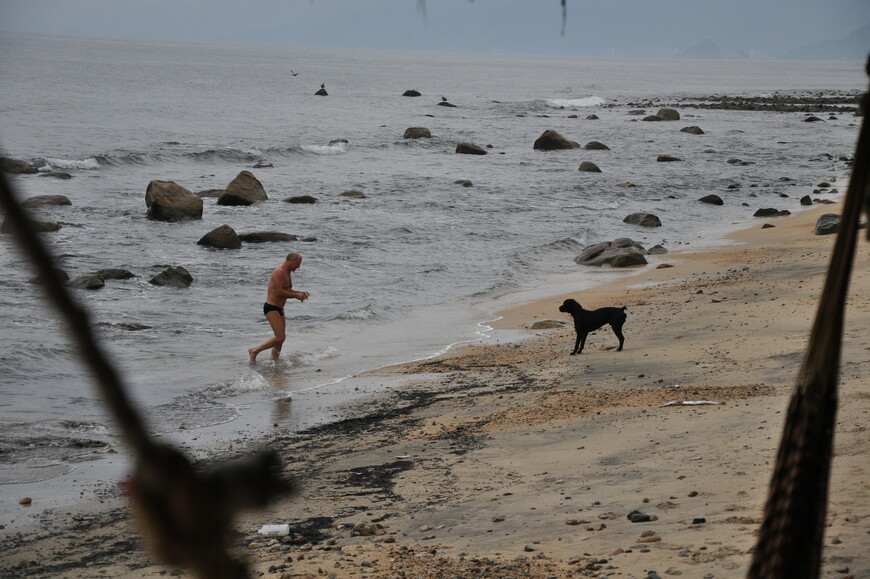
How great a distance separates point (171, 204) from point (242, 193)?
12.8ft

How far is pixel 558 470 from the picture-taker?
813cm

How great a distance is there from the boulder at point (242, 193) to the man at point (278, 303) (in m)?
17.1

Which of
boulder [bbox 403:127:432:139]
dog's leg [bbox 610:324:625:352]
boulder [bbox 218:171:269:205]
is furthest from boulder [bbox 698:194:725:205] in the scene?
boulder [bbox 403:127:432:139]

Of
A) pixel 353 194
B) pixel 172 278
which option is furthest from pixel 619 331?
pixel 353 194

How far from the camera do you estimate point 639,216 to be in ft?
95.4

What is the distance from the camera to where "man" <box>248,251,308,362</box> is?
14797 millimetres

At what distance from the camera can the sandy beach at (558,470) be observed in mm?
6035

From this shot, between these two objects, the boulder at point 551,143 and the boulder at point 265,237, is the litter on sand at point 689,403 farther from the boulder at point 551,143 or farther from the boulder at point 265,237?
the boulder at point 551,143

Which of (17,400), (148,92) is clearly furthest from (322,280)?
(148,92)

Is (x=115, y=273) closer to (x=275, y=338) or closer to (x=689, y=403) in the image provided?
(x=275, y=338)

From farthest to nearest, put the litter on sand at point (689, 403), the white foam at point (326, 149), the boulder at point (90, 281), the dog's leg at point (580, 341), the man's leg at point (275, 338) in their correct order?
the white foam at point (326, 149), the boulder at point (90, 281), the man's leg at point (275, 338), the dog's leg at point (580, 341), the litter on sand at point (689, 403)

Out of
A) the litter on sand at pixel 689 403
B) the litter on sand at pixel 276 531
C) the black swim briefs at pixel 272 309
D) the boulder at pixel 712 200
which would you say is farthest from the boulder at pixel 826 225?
the litter on sand at pixel 276 531

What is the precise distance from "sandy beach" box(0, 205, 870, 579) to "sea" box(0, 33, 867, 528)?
145 centimetres

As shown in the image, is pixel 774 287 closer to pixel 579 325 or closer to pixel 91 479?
pixel 579 325
